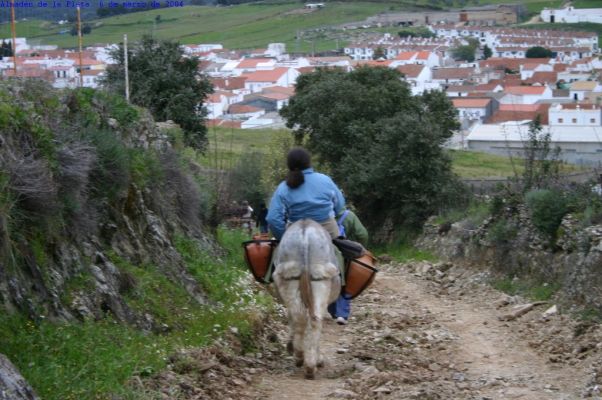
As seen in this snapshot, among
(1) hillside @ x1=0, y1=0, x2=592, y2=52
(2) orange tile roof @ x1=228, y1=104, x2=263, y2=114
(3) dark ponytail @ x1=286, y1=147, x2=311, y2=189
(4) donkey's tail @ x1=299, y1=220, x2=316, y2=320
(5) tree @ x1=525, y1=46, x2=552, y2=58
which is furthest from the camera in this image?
(5) tree @ x1=525, y1=46, x2=552, y2=58

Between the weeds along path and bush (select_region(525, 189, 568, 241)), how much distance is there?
1.85 meters

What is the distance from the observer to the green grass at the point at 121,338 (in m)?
8.16

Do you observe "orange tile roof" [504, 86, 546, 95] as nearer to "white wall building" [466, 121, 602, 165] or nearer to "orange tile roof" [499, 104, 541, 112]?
"orange tile roof" [499, 104, 541, 112]

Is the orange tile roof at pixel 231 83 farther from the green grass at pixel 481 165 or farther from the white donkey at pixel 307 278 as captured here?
the white donkey at pixel 307 278

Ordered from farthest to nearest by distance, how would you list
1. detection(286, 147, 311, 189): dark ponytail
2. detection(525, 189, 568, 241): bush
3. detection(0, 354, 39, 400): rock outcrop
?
detection(525, 189, 568, 241): bush
detection(286, 147, 311, 189): dark ponytail
detection(0, 354, 39, 400): rock outcrop

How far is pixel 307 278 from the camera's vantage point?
10.4m

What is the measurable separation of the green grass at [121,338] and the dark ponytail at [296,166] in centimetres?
184

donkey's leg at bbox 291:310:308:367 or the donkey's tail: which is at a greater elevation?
the donkey's tail

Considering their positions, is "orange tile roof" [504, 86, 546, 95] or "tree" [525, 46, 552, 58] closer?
"orange tile roof" [504, 86, 546, 95]

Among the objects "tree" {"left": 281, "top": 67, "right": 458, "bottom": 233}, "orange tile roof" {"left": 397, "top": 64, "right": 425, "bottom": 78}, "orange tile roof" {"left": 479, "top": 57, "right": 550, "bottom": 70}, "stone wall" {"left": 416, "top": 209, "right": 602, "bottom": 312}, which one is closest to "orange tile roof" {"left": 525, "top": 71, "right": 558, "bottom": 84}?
"orange tile roof" {"left": 479, "top": 57, "right": 550, "bottom": 70}

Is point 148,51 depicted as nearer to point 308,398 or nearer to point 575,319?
point 575,319

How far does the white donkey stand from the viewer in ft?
34.4

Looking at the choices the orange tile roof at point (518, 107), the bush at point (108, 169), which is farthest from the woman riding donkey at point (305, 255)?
the orange tile roof at point (518, 107)

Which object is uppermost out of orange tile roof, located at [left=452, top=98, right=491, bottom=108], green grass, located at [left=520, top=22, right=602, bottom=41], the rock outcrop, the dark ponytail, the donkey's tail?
the dark ponytail
